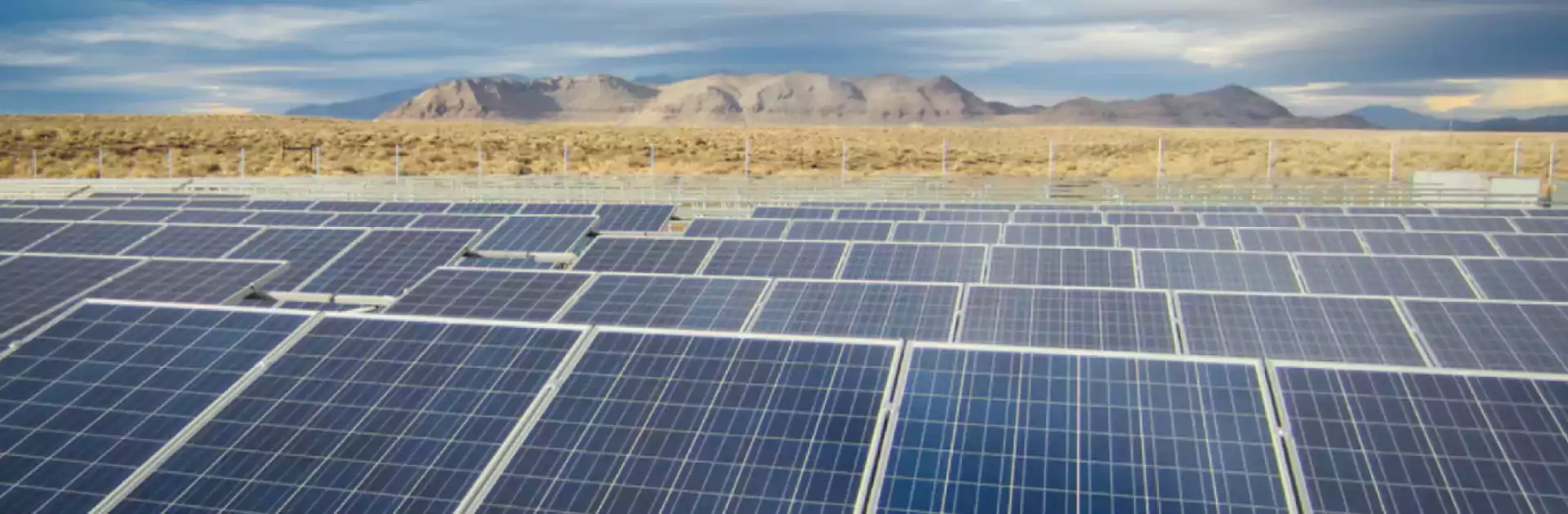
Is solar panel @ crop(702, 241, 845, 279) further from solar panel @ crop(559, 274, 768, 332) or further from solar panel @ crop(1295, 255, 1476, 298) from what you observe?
solar panel @ crop(1295, 255, 1476, 298)

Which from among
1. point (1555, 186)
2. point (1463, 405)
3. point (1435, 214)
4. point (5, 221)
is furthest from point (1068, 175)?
point (1463, 405)

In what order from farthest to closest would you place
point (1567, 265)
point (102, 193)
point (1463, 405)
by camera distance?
point (102, 193)
point (1567, 265)
point (1463, 405)

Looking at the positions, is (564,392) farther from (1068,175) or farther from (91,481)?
(1068,175)

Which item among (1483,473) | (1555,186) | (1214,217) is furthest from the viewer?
(1555,186)

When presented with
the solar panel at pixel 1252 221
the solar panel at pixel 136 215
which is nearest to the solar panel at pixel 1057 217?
the solar panel at pixel 1252 221

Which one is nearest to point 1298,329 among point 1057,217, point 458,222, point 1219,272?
point 1219,272

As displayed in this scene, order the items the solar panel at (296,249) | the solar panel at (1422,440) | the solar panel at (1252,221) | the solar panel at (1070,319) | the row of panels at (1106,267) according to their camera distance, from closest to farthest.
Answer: the solar panel at (1422,440) → the solar panel at (1070,319) → the row of panels at (1106,267) → the solar panel at (296,249) → the solar panel at (1252,221)

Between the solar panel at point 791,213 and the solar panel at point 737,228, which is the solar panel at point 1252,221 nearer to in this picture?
the solar panel at point 791,213

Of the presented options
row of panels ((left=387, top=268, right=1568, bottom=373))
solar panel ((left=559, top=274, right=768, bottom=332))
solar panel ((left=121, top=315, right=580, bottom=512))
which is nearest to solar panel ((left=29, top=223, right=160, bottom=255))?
row of panels ((left=387, top=268, right=1568, bottom=373))
